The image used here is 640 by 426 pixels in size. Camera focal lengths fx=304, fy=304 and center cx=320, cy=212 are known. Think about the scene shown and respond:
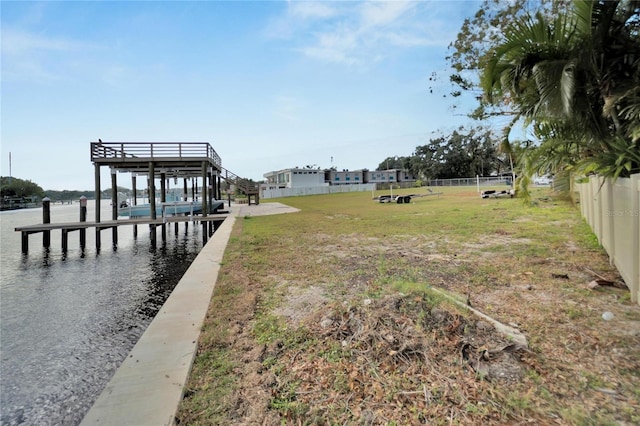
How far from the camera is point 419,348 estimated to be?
9.16 ft

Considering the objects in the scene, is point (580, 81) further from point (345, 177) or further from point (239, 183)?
point (345, 177)

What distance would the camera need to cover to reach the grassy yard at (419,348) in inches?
83.4

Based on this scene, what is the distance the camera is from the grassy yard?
212cm

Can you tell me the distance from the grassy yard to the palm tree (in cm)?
211

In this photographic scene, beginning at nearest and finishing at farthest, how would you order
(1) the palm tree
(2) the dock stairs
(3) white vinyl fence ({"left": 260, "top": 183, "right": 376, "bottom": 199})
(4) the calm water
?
(4) the calm water → (1) the palm tree → (2) the dock stairs → (3) white vinyl fence ({"left": 260, "top": 183, "right": 376, "bottom": 199})

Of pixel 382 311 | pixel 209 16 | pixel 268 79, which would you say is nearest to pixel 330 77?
pixel 268 79

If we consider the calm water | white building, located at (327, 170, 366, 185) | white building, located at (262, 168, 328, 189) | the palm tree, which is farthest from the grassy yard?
white building, located at (327, 170, 366, 185)

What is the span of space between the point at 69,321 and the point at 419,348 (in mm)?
6430

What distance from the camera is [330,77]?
2075cm

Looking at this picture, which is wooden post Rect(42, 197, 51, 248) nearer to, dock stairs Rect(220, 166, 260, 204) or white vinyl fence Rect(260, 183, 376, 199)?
dock stairs Rect(220, 166, 260, 204)

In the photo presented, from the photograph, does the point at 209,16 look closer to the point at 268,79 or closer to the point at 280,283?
the point at 268,79

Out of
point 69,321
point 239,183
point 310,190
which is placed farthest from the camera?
point 310,190

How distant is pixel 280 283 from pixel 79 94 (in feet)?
57.2

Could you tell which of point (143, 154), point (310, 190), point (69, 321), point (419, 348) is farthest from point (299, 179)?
point (419, 348)
